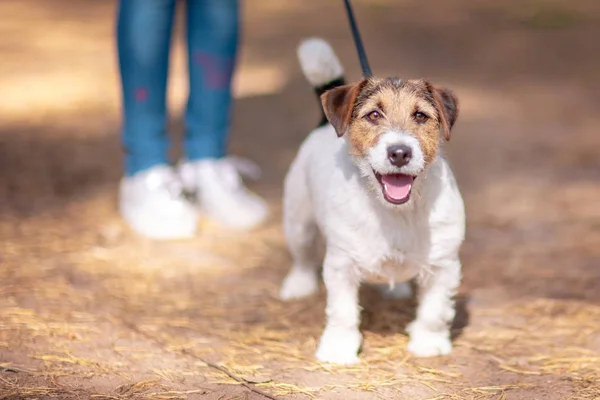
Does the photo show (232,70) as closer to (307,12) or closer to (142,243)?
(142,243)

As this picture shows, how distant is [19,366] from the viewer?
3408 mm

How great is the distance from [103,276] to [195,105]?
1263 millimetres

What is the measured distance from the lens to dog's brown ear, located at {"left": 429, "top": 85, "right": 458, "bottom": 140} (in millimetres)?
3451

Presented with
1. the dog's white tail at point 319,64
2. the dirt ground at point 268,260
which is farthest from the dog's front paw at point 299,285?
the dog's white tail at point 319,64

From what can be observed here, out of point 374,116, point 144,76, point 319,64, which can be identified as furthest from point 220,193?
point 374,116

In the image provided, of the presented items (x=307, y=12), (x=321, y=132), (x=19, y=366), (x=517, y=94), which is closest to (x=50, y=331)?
(x=19, y=366)

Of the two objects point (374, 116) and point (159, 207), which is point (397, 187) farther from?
point (159, 207)

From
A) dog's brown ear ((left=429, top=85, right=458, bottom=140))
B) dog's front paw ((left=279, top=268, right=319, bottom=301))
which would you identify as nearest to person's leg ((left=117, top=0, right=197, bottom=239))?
dog's front paw ((left=279, top=268, right=319, bottom=301))

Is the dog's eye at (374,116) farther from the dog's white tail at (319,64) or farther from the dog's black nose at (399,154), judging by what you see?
the dog's white tail at (319,64)

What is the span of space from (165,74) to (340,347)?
88.2 inches

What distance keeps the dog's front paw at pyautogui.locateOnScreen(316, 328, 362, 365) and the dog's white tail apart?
1.16m

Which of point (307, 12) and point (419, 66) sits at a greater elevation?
point (307, 12)

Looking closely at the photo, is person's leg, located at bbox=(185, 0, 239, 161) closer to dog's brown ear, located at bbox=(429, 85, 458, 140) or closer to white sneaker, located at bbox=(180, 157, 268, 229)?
white sneaker, located at bbox=(180, 157, 268, 229)

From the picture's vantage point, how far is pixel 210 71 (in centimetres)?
521
